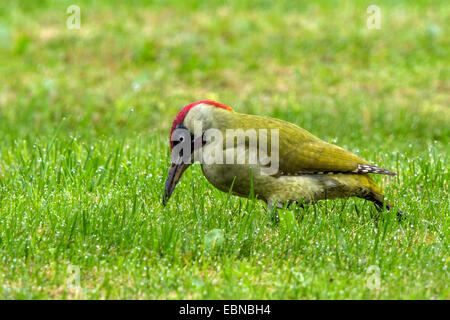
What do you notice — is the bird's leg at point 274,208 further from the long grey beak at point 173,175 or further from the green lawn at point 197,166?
the long grey beak at point 173,175

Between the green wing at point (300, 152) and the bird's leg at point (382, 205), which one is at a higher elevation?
the green wing at point (300, 152)

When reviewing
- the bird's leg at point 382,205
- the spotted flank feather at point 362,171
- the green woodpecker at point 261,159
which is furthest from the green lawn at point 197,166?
the spotted flank feather at point 362,171

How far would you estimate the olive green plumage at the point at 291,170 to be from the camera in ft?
16.5

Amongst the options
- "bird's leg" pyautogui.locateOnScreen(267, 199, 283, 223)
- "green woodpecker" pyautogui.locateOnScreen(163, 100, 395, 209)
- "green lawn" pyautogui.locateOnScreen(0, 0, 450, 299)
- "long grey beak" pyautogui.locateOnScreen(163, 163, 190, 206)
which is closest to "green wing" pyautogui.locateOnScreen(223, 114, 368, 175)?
"green woodpecker" pyautogui.locateOnScreen(163, 100, 395, 209)

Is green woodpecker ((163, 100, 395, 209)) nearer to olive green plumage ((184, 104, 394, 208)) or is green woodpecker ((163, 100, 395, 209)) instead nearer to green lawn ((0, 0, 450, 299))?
olive green plumage ((184, 104, 394, 208))

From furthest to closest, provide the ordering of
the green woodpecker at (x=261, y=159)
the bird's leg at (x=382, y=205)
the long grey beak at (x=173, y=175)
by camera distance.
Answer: the bird's leg at (x=382, y=205) → the long grey beak at (x=173, y=175) → the green woodpecker at (x=261, y=159)

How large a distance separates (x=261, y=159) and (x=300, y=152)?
0.34 meters

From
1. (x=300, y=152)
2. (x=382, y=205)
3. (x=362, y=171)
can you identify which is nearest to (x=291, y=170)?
(x=300, y=152)

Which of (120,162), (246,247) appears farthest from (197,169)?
(246,247)

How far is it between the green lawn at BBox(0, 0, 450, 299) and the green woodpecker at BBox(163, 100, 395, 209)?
188 millimetres

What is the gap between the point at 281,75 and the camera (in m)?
11.8

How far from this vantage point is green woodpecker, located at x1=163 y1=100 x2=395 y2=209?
5004mm

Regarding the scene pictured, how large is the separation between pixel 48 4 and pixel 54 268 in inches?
417

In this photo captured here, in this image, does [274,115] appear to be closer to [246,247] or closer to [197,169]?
[197,169]
